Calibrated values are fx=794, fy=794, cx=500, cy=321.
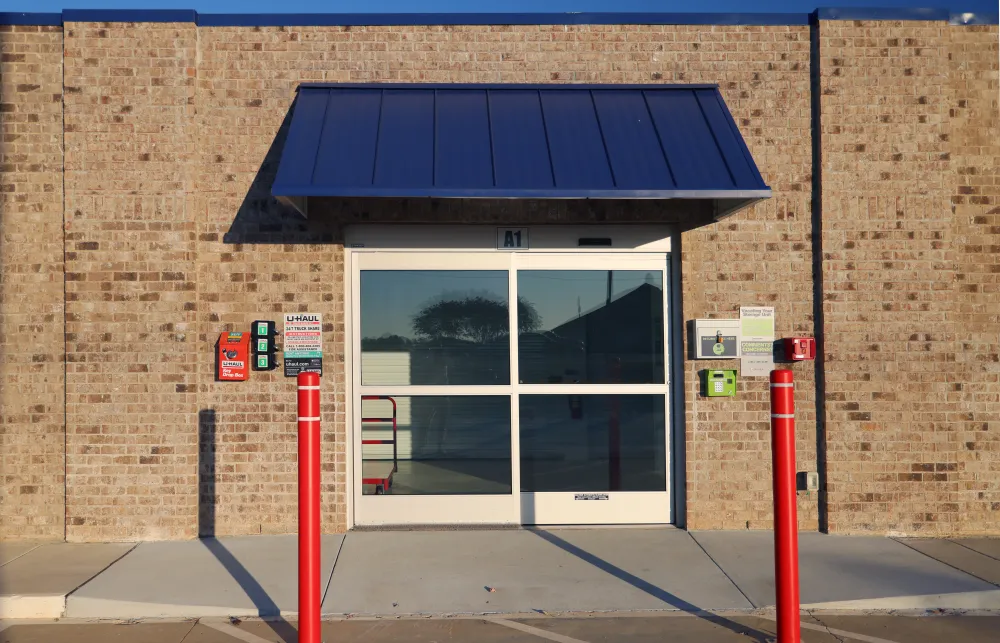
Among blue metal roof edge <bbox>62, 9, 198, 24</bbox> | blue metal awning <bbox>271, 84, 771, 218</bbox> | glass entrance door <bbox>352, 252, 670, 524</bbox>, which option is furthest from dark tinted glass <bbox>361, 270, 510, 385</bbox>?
blue metal roof edge <bbox>62, 9, 198, 24</bbox>

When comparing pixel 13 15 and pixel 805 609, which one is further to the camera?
pixel 13 15

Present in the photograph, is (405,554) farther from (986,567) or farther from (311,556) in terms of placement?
(986,567)

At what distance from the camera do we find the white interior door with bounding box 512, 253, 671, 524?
7586 millimetres

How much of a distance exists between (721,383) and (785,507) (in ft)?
8.66

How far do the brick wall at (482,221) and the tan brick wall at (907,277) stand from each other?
2 centimetres

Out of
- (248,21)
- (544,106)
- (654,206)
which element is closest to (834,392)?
(654,206)

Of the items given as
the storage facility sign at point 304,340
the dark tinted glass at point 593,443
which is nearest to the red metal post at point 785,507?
the dark tinted glass at point 593,443

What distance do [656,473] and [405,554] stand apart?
2550 mm

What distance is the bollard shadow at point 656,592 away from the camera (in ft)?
17.0

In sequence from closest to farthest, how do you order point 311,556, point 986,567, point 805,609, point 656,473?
point 311,556
point 805,609
point 986,567
point 656,473

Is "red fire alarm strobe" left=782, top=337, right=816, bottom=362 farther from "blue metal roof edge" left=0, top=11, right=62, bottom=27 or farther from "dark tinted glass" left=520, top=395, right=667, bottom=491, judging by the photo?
"blue metal roof edge" left=0, top=11, right=62, bottom=27

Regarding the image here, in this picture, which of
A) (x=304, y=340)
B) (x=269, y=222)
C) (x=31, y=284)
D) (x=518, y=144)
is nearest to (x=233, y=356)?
(x=304, y=340)

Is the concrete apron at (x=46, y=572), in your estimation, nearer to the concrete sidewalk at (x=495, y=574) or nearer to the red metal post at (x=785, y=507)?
the concrete sidewalk at (x=495, y=574)

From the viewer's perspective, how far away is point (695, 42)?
300 inches
